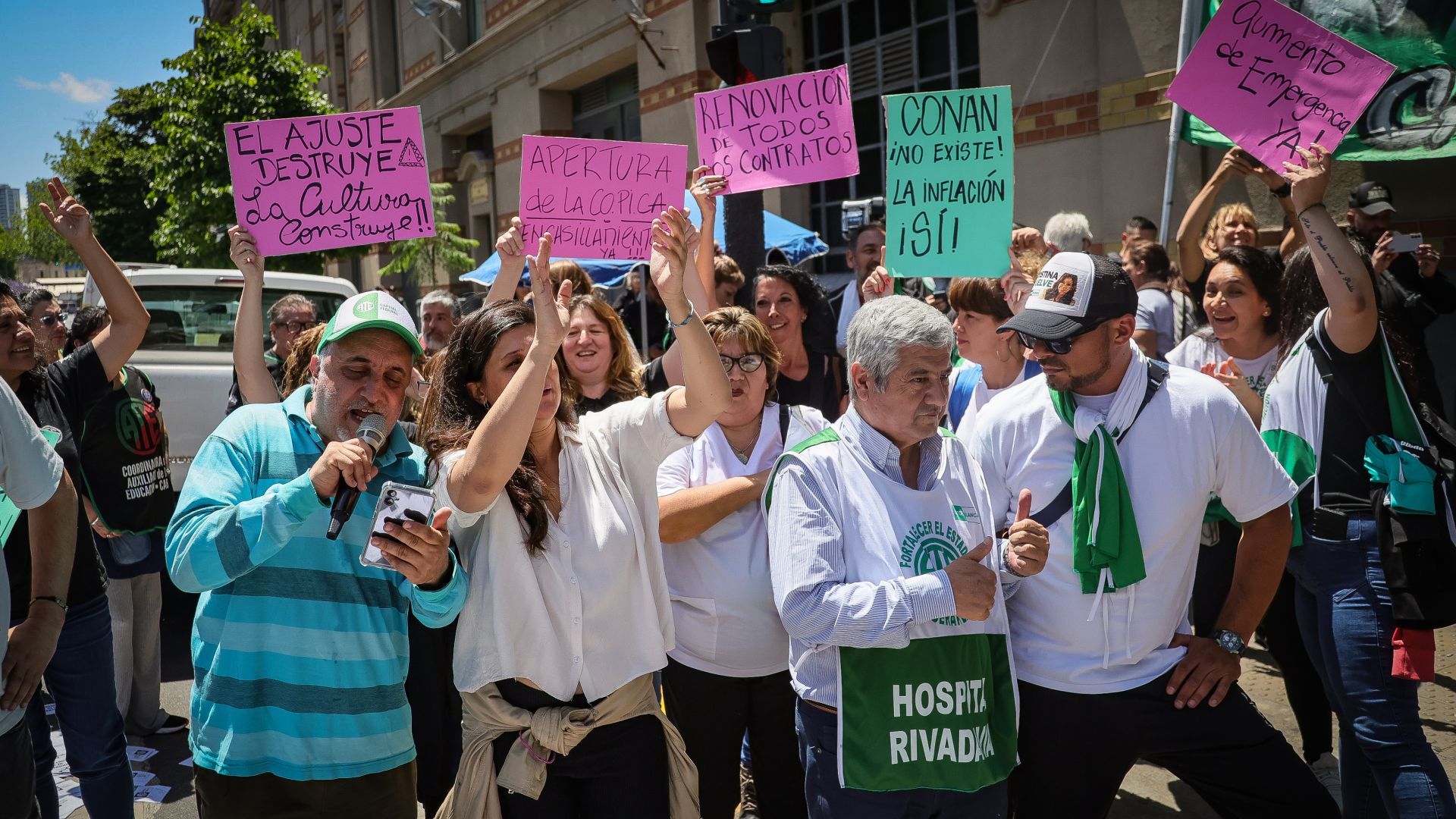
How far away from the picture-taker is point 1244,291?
4051mm

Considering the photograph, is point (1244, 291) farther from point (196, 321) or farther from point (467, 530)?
point (196, 321)

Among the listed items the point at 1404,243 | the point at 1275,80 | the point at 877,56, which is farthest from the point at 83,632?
the point at 877,56

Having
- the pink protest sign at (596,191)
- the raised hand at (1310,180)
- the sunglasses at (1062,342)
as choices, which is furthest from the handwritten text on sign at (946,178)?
the sunglasses at (1062,342)

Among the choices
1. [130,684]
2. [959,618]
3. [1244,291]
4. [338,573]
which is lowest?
[130,684]

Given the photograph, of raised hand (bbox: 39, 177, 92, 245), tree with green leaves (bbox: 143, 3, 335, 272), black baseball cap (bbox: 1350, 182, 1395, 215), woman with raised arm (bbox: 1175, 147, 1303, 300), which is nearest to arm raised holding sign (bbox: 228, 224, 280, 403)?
raised hand (bbox: 39, 177, 92, 245)

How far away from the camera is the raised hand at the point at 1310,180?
3.37 meters

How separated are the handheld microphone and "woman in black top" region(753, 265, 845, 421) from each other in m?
2.32

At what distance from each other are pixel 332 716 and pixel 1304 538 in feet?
9.49

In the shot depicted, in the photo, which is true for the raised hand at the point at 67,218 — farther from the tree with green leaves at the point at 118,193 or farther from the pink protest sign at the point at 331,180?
the tree with green leaves at the point at 118,193

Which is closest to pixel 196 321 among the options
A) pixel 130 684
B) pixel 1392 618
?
pixel 130 684

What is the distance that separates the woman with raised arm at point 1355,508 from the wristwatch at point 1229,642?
1.87 feet

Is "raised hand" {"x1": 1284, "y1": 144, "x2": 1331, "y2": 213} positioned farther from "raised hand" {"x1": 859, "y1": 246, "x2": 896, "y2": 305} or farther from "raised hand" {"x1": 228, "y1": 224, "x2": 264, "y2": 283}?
"raised hand" {"x1": 228, "y1": 224, "x2": 264, "y2": 283}

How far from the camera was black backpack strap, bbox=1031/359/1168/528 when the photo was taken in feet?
8.92

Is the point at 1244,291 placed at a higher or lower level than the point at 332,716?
higher
